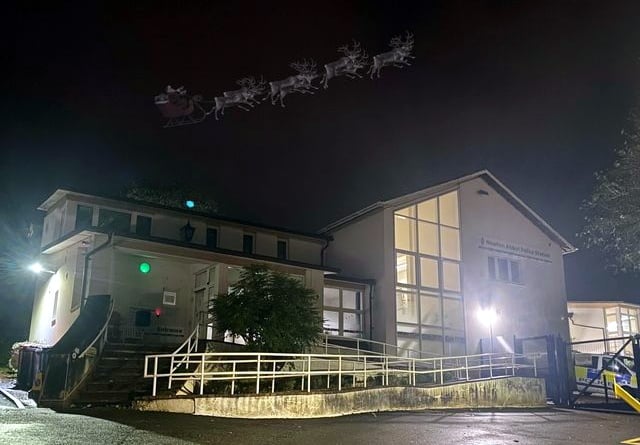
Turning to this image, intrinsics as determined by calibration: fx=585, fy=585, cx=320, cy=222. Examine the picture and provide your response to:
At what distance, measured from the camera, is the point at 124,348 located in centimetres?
1462

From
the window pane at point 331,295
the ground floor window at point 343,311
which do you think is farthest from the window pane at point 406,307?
the window pane at point 331,295

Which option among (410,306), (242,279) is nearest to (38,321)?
(242,279)

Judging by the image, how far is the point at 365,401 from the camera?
13.4 metres

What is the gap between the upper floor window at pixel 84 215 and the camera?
1838 cm

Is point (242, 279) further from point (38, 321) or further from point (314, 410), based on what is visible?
point (38, 321)

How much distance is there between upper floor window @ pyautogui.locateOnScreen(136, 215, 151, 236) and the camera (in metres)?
19.2

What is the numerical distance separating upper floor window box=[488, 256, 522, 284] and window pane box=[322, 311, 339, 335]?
25.7 ft

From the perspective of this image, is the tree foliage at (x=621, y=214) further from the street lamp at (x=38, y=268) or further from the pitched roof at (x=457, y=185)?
the street lamp at (x=38, y=268)

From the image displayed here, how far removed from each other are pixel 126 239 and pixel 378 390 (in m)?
8.12

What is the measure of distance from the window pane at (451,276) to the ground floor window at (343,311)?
3901 millimetres

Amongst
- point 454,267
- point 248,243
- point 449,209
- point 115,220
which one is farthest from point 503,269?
point 115,220

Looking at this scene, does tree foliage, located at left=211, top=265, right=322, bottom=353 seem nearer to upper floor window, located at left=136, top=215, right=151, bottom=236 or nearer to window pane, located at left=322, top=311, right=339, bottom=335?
upper floor window, located at left=136, top=215, right=151, bottom=236

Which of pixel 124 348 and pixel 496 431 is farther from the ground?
pixel 124 348

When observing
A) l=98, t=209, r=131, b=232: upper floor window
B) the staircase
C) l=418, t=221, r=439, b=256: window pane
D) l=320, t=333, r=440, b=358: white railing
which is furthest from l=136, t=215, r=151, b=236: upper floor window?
l=418, t=221, r=439, b=256: window pane
